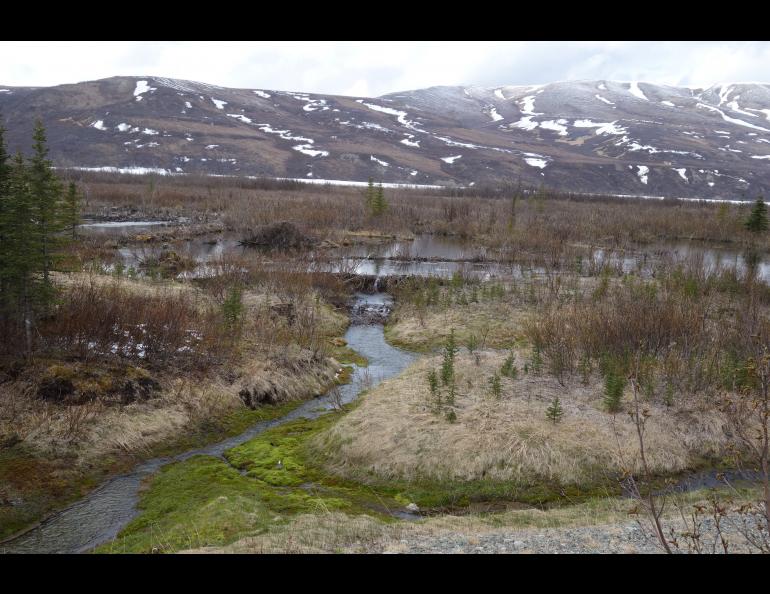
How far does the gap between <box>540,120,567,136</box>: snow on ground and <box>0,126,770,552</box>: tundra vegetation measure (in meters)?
178

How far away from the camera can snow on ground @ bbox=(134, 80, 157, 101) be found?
160250mm

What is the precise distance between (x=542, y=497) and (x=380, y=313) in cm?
1396

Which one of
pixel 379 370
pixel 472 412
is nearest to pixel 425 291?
pixel 379 370

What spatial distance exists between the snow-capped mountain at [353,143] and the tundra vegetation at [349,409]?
337 feet

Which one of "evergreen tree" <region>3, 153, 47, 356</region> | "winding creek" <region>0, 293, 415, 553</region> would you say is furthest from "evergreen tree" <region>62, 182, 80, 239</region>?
"winding creek" <region>0, 293, 415, 553</region>

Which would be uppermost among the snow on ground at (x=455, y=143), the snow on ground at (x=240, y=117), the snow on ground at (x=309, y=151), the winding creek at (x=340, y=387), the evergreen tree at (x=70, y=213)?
the snow on ground at (x=240, y=117)

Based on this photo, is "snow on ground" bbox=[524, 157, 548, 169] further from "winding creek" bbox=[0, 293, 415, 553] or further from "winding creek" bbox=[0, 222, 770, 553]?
"winding creek" bbox=[0, 293, 415, 553]

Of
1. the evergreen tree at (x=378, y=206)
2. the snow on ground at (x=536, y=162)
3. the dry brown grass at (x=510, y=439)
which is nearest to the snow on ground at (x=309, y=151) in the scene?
the snow on ground at (x=536, y=162)

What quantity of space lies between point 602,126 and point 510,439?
647ft

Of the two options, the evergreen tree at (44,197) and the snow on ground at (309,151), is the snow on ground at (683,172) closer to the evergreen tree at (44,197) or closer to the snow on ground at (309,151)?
the snow on ground at (309,151)

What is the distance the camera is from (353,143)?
481 ft

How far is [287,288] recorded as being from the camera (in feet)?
70.7

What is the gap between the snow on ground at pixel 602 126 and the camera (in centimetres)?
17600
